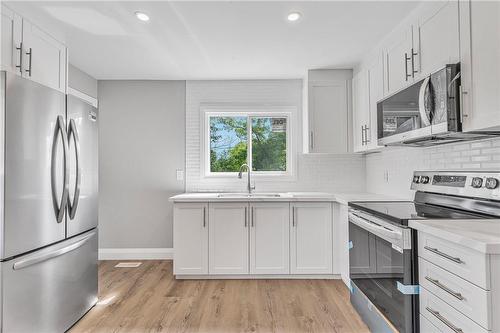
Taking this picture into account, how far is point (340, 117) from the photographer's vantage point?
3.40m

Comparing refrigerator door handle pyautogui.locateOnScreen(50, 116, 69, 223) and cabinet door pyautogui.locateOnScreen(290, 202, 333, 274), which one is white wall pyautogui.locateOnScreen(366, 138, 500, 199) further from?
refrigerator door handle pyautogui.locateOnScreen(50, 116, 69, 223)

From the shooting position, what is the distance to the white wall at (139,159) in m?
3.82

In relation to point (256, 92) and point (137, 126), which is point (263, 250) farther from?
point (137, 126)

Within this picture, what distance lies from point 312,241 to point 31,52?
297 cm

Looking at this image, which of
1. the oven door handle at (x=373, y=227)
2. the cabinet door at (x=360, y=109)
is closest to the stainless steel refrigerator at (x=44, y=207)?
the oven door handle at (x=373, y=227)

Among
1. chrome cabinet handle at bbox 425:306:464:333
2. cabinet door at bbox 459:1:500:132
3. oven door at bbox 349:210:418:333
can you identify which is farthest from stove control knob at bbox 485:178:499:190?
→ chrome cabinet handle at bbox 425:306:464:333

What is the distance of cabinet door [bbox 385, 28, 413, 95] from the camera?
84.3 inches

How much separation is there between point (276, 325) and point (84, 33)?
9.53 ft

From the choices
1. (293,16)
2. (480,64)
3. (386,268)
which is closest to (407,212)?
(386,268)

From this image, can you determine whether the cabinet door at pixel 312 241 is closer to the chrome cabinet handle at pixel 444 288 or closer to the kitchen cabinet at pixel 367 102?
the kitchen cabinet at pixel 367 102

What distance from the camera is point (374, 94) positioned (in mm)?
2768

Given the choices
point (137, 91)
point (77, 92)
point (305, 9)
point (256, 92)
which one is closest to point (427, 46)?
point (305, 9)

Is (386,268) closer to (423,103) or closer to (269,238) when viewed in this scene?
(423,103)

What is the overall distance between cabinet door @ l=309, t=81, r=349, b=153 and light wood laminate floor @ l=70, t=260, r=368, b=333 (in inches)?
59.5
